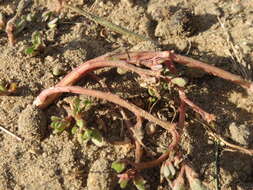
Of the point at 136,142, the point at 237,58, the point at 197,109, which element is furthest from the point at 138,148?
the point at 237,58

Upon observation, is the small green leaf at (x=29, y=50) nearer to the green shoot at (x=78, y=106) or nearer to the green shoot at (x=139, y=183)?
the green shoot at (x=78, y=106)

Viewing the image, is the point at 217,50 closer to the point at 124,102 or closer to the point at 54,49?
the point at 124,102

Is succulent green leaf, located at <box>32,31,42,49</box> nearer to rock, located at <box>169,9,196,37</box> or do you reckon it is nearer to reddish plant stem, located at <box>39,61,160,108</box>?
reddish plant stem, located at <box>39,61,160,108</box>

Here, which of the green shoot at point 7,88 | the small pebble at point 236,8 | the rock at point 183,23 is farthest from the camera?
A: the small pebble at point 236,8

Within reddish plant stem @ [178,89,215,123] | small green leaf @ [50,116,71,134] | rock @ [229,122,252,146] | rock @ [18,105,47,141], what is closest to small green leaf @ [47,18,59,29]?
rock @ [18,105,47,141]

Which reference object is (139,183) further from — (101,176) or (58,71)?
(58,71)

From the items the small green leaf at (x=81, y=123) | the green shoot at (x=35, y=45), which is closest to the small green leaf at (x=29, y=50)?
the green shoot at (x=35, y=45)

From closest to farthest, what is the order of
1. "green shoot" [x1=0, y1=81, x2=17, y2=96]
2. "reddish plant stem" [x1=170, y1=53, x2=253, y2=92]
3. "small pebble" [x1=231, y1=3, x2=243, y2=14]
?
"reddish plant stem" [x1=170, y1=53, x2=253, y2=92] < "green shoot" [x1=0, y1=81, x2=17, y2=96] < "small pebble" [x1=231, y1=3, x2=243, y2=14]
